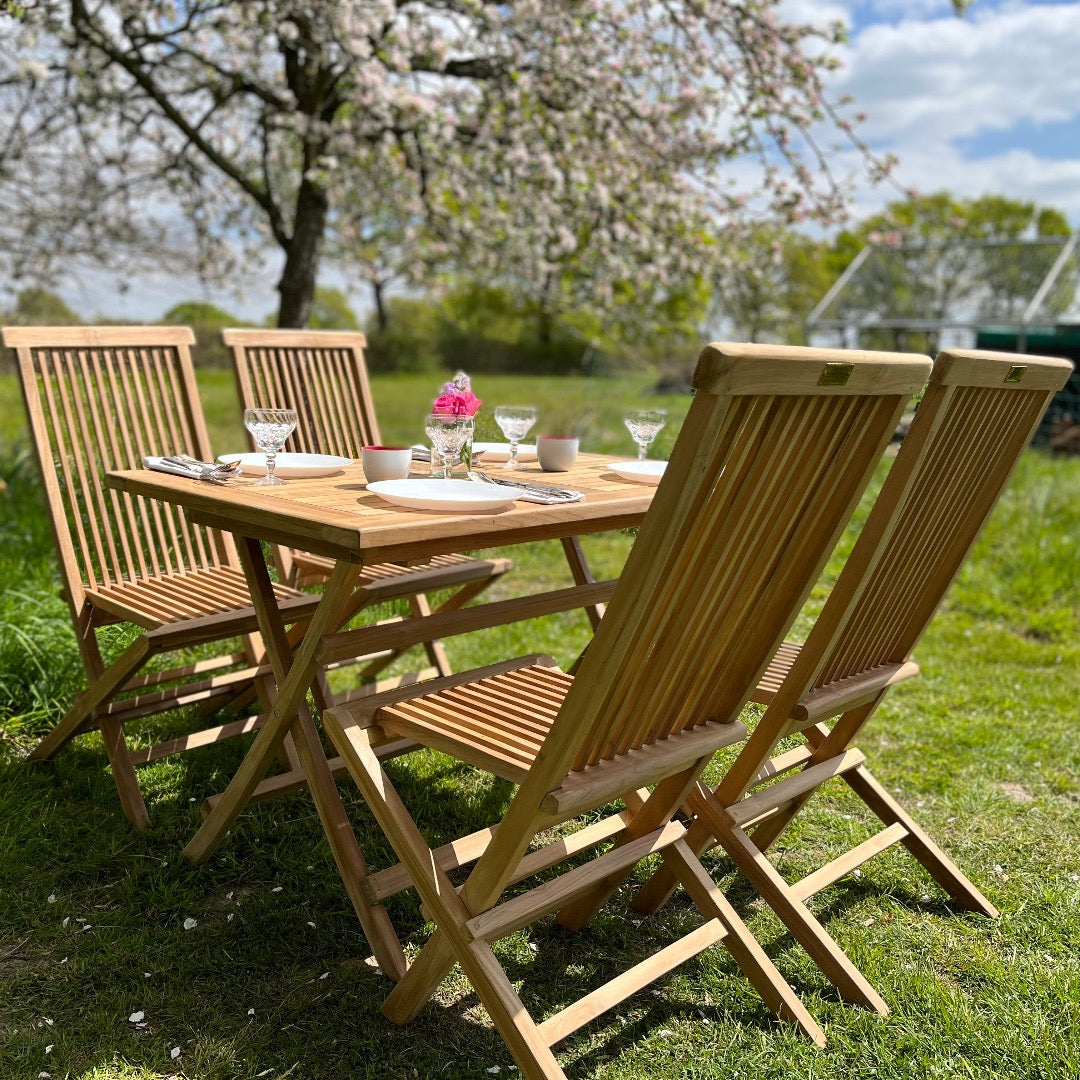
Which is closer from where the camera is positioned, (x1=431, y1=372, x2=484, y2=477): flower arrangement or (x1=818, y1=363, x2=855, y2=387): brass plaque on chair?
(x1=818, y1=363, x2=855, y2=387): brass plaque on chair

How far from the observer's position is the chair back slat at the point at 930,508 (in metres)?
1.93

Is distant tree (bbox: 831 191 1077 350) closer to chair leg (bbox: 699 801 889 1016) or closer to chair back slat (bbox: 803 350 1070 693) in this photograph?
chair back slat (bbox: 803 350 1070 693)

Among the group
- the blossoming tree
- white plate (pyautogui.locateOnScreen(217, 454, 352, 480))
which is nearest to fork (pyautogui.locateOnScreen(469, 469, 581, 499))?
white plate (pyautogui.locateOnScreen(217, 454, 352, 480))

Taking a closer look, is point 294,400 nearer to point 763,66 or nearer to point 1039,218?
point 763,66

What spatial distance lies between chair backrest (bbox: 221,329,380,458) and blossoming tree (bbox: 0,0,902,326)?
2.16m

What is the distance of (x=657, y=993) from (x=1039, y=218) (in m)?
50.7

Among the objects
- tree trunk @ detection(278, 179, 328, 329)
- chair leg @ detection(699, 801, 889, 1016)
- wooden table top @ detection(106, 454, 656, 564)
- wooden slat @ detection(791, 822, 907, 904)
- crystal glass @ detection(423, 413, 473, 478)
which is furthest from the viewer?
tree trunk @ detection(278, 179, 328, 329)

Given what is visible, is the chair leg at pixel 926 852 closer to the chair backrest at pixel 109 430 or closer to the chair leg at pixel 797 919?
the chair leg at pixel 797 919

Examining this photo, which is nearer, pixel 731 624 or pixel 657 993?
pixel 731 624

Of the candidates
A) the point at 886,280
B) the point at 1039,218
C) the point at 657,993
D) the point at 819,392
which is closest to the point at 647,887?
the point at 657,993

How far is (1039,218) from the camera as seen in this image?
4512 centimetres

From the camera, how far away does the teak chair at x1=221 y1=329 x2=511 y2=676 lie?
3.31m

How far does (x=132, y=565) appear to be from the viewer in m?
3.05

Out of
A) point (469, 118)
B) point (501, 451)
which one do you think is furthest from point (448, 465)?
point (469, 118)
